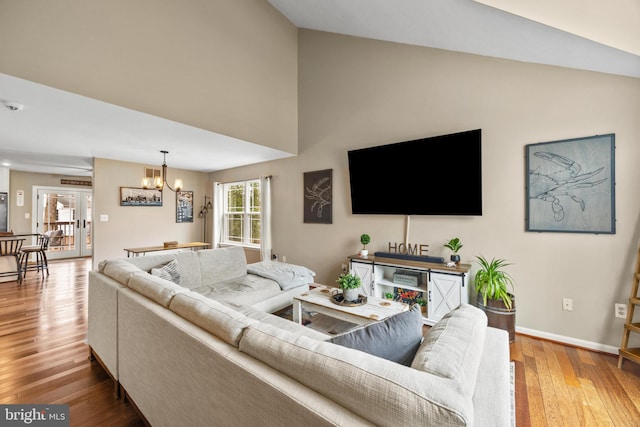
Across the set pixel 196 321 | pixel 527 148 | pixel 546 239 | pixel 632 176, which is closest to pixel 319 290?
pixel 196 321

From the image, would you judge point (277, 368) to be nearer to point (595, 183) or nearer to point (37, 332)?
point (595, 183)

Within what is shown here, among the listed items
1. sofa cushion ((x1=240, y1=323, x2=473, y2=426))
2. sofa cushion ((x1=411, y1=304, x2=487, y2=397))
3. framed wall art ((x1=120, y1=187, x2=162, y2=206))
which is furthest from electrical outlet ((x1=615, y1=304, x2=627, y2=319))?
framed wall art ((x1=120, y1=187, x2=162, y2=206))

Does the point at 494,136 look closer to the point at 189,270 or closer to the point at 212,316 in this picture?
the point at 212,316

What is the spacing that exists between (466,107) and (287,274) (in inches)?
115

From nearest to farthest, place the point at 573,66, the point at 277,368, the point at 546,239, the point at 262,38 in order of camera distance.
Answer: the point at 277,368
the point at 573,66
the point at 546,239
the point at 262,38

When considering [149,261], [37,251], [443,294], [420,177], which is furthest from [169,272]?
[37,251]

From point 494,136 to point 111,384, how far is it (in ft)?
13.6

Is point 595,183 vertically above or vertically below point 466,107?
below

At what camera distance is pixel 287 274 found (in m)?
3.44

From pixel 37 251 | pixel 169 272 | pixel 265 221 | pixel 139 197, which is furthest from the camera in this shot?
pixel 139 197

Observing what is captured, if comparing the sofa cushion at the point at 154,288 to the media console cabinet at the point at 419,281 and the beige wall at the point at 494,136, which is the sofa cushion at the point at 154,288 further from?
the beige wall at the point at 494,136

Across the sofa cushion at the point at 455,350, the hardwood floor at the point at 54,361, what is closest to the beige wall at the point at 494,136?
the sofa cushion at the point at 455,350

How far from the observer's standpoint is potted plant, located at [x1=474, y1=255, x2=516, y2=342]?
2.61 metres

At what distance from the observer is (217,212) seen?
6.29 metres
